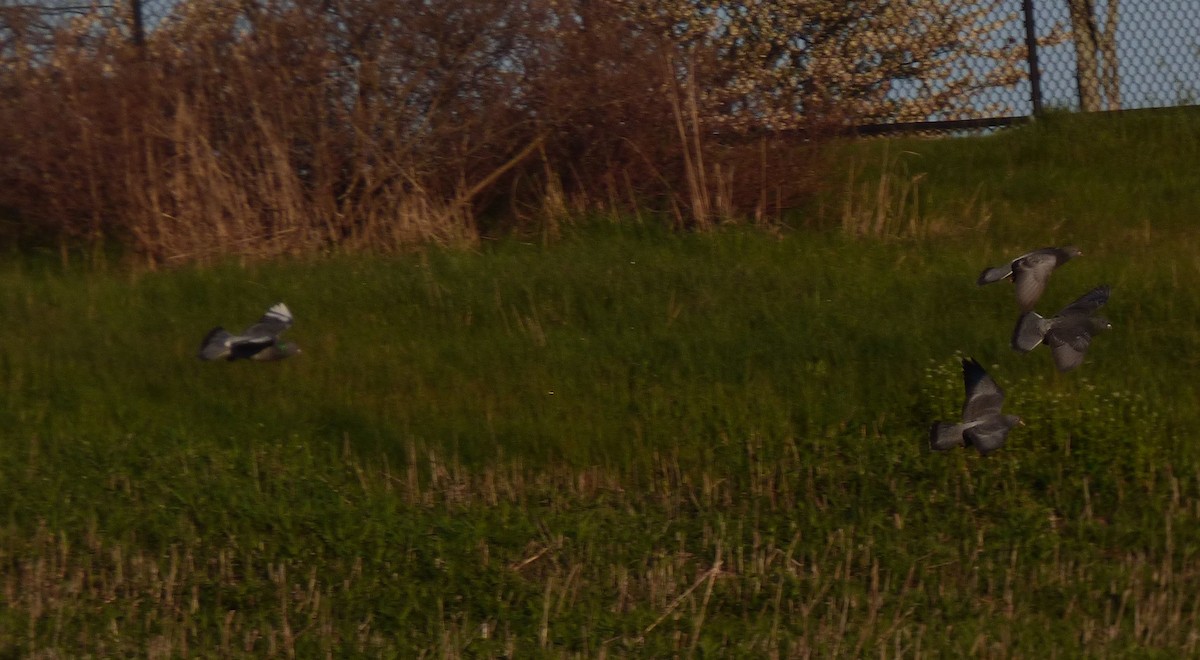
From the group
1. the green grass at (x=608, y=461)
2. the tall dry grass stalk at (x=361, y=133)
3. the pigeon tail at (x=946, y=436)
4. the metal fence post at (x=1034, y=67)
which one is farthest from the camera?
the metal fence post at (x=1034, y=67)

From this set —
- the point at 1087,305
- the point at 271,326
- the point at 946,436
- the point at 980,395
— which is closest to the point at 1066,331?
the point at 1087,305

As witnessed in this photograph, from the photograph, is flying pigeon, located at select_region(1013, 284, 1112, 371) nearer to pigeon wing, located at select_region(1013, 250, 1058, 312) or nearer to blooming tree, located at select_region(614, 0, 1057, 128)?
pigeon wing, located at select_region(1013, 250, 1058, 312)

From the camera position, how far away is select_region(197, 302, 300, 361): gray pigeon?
19.7 ft

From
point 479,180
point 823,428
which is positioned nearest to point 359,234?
point 479,180

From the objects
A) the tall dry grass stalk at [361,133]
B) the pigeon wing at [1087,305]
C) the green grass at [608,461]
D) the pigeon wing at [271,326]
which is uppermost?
the tall dry grass stalk at [361,133]

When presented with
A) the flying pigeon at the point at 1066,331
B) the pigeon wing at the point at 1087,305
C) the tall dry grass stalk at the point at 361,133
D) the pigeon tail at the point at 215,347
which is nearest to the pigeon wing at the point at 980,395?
the flying pigeon at the point at 1066,331

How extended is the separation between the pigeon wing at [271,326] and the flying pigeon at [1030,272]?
2908 millimetres

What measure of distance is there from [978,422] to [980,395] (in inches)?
4.2

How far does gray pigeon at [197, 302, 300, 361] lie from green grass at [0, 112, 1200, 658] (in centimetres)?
38

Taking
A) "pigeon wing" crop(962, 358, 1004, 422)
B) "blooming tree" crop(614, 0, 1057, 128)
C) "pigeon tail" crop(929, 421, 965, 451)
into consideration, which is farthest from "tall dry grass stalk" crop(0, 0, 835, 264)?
"pigeon tail" crop(929, 421, 965, 451)

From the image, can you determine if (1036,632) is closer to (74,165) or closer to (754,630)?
(754,630)

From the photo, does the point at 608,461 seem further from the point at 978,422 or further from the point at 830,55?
the point at 830,55

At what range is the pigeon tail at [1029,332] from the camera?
5.23 metres

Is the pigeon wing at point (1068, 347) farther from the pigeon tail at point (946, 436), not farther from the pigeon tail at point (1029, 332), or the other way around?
the pigeon tail at point (946, 436)
